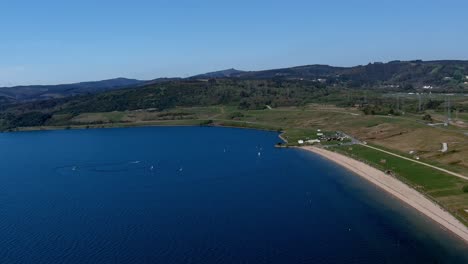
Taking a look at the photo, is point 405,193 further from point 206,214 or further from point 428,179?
point 206,214

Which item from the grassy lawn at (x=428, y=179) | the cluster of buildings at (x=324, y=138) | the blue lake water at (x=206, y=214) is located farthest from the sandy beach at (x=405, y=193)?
the cluster of buildings at (x=324, y=138)

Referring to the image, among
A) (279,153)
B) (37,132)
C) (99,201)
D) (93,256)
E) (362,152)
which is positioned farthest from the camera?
(37,132)

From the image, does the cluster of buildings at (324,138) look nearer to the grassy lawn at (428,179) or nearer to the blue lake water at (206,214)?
the blue lake water at (206,214)

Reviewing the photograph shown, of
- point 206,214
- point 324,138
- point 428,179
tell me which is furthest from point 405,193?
point 324,138

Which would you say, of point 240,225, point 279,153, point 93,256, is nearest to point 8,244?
point 93,256

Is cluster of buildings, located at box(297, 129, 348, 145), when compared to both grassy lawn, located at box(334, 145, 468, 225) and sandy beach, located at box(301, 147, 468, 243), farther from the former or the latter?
grassy lawn, located at box(334, 145, 468, 225)

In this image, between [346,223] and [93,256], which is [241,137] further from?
[93,256]
